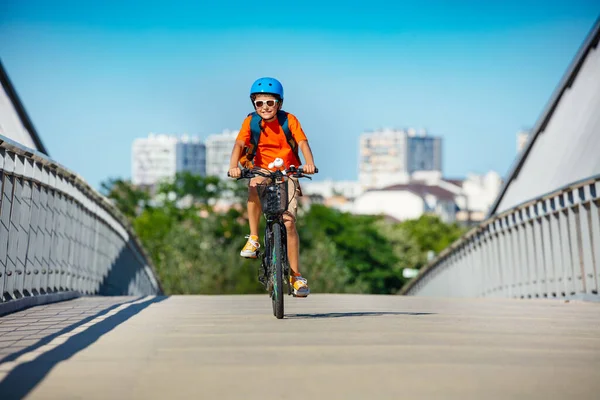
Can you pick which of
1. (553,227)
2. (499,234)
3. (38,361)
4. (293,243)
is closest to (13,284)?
(293,243)

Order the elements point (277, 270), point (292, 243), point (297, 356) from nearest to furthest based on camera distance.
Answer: point (297, 356), point (277, 270), point (292, 243)

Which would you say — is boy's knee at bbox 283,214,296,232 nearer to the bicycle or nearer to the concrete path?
the bicycle

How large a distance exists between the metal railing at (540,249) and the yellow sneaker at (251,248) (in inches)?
218

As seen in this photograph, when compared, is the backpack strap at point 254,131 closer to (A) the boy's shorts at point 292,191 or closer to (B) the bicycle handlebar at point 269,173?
(A) the boy's shorts at point 292,191

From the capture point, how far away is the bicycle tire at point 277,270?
8.55 m

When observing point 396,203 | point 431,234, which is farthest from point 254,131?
point 396,203

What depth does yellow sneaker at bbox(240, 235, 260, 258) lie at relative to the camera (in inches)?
359

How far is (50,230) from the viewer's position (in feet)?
40.8

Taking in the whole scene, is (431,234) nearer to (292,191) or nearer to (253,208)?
(253,208)

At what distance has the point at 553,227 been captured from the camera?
1675 centimetres

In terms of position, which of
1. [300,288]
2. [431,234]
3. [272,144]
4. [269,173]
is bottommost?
[300,288]

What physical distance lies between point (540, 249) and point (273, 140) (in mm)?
9742

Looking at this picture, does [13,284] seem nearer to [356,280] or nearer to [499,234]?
[499,234]

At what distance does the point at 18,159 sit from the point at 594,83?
14.3 metres
